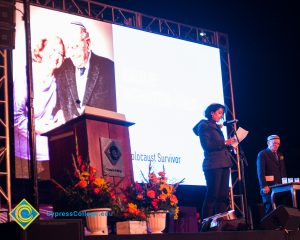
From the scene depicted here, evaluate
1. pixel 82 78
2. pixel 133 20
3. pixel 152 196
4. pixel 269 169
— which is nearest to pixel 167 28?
pixel 133 20

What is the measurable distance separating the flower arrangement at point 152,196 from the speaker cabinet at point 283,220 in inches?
30.5

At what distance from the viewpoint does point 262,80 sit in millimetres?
10023

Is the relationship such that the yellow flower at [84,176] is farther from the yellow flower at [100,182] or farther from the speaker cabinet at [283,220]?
the speaker cabinet at [283,220]

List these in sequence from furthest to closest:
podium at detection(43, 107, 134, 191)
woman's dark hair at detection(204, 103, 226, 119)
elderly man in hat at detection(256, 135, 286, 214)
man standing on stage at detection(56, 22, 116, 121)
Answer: elderly man in hat at detection(256, 135, 286, 214)
man standing on stage at detection(56, 22, 116, 121)
woman's dark hair at detection(204, 103, 226, 119)
podium at detection(43, 107, 134, 191)

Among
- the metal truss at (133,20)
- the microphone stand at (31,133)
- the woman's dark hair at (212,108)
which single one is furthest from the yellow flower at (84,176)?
the metal truss at (133,20)

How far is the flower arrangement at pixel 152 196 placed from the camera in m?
4.00

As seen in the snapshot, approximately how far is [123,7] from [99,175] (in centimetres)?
475

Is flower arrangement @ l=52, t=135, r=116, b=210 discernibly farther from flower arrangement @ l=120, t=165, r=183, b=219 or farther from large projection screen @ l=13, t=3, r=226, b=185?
large projection screen @ l=13, t=3, r=226, b=185

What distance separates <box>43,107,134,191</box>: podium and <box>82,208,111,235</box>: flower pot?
0.37 metres

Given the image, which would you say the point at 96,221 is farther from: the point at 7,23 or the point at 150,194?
the point at 7,23

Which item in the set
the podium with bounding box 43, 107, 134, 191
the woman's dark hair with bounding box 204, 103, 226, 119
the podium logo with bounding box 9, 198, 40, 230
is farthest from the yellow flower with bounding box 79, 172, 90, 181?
the woman's dark hair with bounding box 204, 103, 226, 119

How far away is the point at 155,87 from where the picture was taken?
7805 mm

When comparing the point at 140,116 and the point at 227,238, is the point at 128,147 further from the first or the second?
the point at 140,116

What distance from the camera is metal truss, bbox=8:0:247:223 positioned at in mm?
7551
